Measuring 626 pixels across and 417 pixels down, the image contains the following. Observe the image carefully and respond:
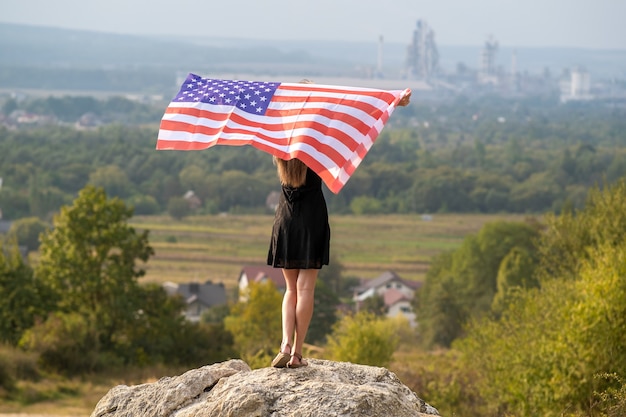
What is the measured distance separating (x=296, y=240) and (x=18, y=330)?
34869mm

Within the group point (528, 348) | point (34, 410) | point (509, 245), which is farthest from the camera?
point (509, 245)

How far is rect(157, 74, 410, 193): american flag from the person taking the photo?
408 inches

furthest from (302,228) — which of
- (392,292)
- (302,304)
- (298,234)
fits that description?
(392,292)

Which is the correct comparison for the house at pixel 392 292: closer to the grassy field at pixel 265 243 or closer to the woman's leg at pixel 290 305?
the grassy field at pixel 265 243

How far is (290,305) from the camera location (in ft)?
35.5

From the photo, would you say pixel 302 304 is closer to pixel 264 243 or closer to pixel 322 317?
pixel 322 317

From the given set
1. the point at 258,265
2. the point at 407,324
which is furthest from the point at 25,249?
the point at 407,324

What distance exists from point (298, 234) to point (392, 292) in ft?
294

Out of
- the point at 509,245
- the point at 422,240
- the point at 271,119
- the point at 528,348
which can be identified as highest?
the point at 271,119

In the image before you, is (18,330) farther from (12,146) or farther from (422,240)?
(12,146)

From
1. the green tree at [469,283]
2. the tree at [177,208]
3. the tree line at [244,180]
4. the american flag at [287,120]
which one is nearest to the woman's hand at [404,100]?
the american flag at [287,120]

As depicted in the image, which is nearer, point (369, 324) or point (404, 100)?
point (404, 100)

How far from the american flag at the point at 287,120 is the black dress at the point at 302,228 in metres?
0.36

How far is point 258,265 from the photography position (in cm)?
10838
